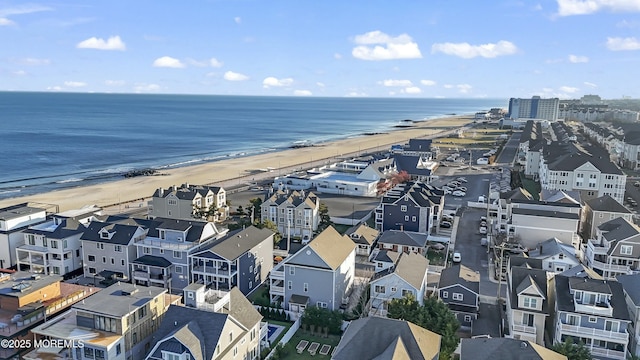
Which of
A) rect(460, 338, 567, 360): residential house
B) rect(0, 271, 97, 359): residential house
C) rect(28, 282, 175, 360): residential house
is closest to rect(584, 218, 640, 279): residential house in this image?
rect(460, 338, 567, 360): residential house

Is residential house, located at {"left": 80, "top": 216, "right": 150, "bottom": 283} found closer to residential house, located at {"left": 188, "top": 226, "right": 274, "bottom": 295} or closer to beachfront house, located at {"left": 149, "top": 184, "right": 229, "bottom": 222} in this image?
residential house, located at {"left": 188, "top": 226, "right": 274, "bottom": 295}

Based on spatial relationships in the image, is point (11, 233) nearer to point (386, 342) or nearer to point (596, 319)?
point (386, 342)

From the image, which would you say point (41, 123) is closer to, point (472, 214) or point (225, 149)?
point (225, 149)

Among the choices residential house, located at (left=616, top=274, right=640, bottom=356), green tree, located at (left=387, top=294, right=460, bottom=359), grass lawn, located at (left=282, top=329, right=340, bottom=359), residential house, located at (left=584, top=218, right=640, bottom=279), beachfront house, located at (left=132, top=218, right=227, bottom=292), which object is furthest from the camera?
beachfront house, located at (left=132, top=218, right=227, bottom=292)

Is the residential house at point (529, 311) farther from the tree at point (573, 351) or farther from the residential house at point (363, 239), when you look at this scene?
the residential house at point (363, 239)

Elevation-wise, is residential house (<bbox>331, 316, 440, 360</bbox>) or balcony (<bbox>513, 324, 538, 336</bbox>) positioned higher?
residential house (<bbox>331, 316, 440, 360</bbox>)
